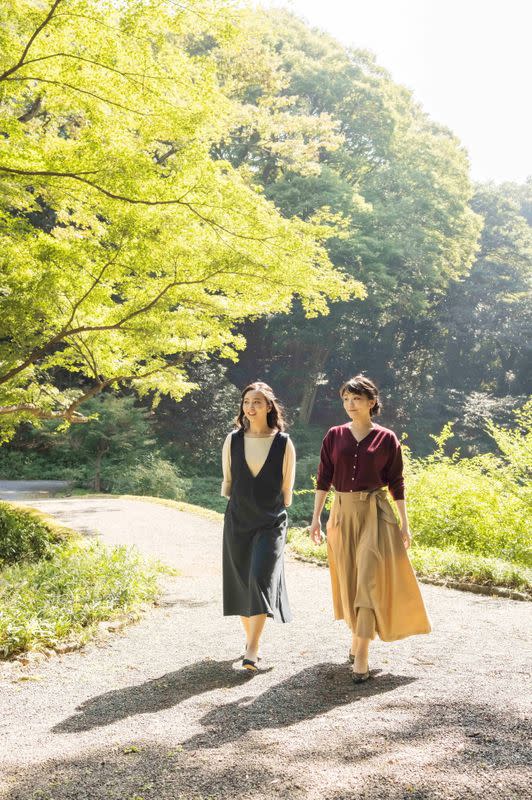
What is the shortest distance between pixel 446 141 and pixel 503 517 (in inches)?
962

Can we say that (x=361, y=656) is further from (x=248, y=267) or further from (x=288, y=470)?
(x=248, y=267)

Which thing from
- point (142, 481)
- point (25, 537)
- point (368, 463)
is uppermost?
point (368, 463)

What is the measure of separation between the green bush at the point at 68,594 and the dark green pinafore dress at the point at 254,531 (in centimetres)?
151

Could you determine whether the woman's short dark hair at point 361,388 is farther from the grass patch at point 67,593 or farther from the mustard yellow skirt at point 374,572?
the grass patch at point 67,593

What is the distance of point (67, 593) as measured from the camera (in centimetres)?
552

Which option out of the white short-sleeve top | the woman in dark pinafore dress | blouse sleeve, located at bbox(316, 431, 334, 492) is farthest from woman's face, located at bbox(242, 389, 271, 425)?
blouse sleeve, located at bbox(316, 431, 334, 492)

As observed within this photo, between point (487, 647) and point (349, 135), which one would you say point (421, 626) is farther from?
point (349, 135)

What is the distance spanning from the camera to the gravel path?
7.92ft

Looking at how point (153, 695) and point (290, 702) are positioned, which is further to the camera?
point (153, 695)

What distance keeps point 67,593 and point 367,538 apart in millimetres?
2887

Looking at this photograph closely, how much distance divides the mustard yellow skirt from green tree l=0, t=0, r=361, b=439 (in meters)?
3.79

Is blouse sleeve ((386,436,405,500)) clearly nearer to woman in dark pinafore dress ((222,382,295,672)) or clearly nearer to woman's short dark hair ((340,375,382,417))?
woman's short dark hair ((340,375,382,417))

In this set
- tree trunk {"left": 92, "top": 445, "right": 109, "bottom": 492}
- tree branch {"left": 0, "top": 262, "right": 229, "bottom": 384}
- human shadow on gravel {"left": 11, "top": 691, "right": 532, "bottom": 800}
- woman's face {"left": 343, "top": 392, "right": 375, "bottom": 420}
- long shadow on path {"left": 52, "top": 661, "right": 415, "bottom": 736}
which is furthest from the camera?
tree trunk {"left": 92, "top": 445, "right": 109, "bottom": 492}

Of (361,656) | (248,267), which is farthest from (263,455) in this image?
(248,267)
